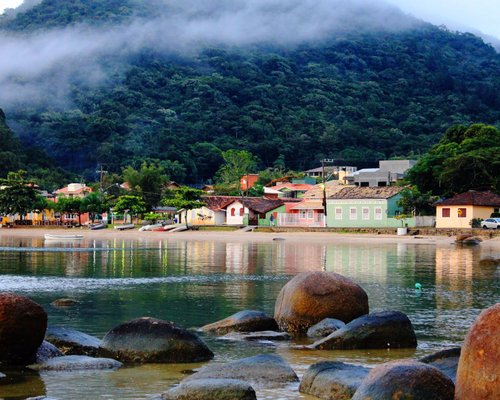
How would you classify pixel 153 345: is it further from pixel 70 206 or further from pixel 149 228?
pixel 70 206

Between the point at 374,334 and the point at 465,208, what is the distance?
63.3 m

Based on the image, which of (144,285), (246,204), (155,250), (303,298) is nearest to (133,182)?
(246,204)

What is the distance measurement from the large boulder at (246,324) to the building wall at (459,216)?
200ft

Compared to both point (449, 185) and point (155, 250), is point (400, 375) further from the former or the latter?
point (449, 185)

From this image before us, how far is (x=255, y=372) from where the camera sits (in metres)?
15.0

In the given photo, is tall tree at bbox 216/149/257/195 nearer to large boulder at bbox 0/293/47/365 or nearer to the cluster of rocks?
the cluster of rocks

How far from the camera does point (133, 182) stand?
394 feet

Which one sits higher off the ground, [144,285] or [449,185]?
[449,185]

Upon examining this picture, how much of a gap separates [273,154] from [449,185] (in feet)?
354

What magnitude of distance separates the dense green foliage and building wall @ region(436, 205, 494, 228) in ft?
17.9

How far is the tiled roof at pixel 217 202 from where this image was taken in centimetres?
10372

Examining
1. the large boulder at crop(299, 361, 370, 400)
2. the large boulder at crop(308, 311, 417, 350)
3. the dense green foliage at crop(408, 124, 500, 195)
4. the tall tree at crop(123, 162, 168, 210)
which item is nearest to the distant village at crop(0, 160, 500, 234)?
the tall tree at crop(123, 162, 168, 210)

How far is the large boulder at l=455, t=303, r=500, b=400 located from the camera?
1044 cm

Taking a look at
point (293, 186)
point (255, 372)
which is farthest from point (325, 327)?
point (293, 186)
